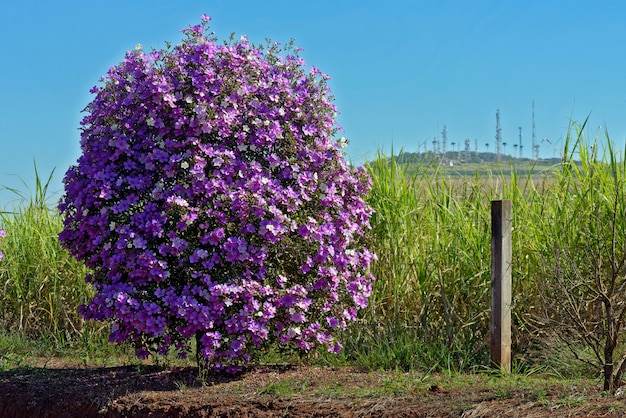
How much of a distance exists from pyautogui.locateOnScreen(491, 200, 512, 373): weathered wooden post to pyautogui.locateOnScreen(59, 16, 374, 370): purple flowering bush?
115cm

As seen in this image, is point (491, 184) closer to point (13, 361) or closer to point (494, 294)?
point (494, 294)

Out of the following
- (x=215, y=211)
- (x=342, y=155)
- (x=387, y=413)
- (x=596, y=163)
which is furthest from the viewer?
(x=596, y=163)

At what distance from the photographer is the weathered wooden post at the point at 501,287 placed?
6.24m

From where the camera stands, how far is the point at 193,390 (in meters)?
5.33

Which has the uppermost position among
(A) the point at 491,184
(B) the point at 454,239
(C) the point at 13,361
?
(A) the point at 491,184

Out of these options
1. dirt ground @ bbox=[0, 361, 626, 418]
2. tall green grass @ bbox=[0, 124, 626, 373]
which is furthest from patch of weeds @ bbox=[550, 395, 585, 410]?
tall green grass @ bbox=[0, 124, 626, 373]

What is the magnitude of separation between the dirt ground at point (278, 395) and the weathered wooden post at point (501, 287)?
801mm

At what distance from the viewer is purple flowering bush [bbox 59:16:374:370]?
526cm

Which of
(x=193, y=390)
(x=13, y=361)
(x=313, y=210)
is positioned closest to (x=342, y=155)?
(x=313, y=210)

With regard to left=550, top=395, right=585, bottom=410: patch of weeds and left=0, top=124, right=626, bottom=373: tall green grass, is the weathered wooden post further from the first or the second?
left=550, top=395, right=585, bottom=410: patch of weeds

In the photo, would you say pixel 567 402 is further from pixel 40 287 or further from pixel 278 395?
pixel 40 287

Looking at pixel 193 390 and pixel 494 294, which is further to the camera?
pixel 494 294

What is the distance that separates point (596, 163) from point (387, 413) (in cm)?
442

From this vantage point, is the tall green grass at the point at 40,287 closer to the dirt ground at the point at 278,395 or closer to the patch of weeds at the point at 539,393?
the dirt ground at the point at 278,395
